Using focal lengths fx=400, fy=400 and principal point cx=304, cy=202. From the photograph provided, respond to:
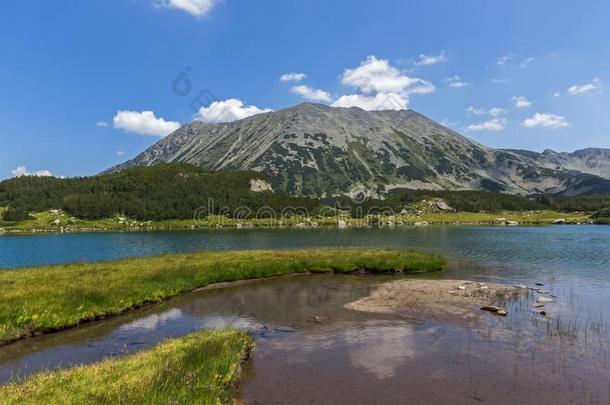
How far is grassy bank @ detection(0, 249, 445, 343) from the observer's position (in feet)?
92.2

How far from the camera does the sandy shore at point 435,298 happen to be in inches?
1302

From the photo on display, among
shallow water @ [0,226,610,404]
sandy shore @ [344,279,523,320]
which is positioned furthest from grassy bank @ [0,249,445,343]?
sandy shore @ [344,279,523,320]

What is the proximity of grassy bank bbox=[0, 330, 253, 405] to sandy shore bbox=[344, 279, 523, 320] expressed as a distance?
55.5 feet

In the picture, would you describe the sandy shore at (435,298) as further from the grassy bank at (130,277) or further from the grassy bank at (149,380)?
the grassy bank at (149,380)

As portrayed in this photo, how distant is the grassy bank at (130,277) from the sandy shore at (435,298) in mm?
10535

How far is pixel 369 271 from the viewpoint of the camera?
5425 cm

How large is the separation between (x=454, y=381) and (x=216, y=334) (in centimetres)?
1343

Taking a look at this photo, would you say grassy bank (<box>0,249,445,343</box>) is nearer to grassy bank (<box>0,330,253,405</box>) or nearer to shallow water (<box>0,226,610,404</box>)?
shallow water (<box>0,226,610,404</box>)

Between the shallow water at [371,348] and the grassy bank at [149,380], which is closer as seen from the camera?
the grassy bank at [149,380]

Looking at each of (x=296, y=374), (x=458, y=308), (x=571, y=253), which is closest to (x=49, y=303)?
(x=296, y=374)

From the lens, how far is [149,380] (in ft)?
51.2

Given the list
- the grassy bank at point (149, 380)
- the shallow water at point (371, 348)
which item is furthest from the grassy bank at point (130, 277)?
the grassy bank at point (149, 380)

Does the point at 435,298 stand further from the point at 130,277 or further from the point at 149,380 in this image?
the point at 130,277

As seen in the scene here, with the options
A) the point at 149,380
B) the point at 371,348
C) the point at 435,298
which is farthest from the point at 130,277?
the point at 435,298
